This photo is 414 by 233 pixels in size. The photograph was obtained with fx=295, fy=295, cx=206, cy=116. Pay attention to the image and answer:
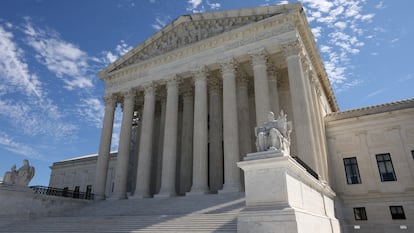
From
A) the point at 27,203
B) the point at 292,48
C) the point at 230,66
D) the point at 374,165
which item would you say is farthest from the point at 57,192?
the point at 374,165

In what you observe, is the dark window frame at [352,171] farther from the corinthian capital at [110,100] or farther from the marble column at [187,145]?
the corinthian capital at [110,100]

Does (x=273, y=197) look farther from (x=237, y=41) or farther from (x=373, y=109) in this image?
(x=373, y=109)

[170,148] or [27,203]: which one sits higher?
[170,148]

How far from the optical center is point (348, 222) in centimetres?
2348

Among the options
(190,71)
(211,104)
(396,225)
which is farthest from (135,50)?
(396,225)

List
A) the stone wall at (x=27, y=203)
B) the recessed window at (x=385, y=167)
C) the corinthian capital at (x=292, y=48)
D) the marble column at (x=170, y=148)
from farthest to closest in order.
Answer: the marble column at (x=170, y=148) → the recessed window at (x=385, y=167) → the corinthian capital at (x=292, y=48) → the stone wall at (x=27, y=203)

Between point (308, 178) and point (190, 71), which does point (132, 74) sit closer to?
point (190, 71)

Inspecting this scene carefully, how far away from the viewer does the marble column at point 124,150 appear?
93.5ft

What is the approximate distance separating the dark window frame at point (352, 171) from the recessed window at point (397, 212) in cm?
320

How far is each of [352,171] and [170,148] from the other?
1645 centimetres

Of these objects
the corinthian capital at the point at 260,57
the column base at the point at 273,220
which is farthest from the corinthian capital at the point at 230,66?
the column base at the point at 273,220

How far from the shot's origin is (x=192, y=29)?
101 ft

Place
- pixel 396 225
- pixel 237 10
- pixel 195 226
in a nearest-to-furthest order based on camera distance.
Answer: pixel 195 226 < pixel 396 225 < pixel 237 10

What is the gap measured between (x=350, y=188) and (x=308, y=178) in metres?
14.3
